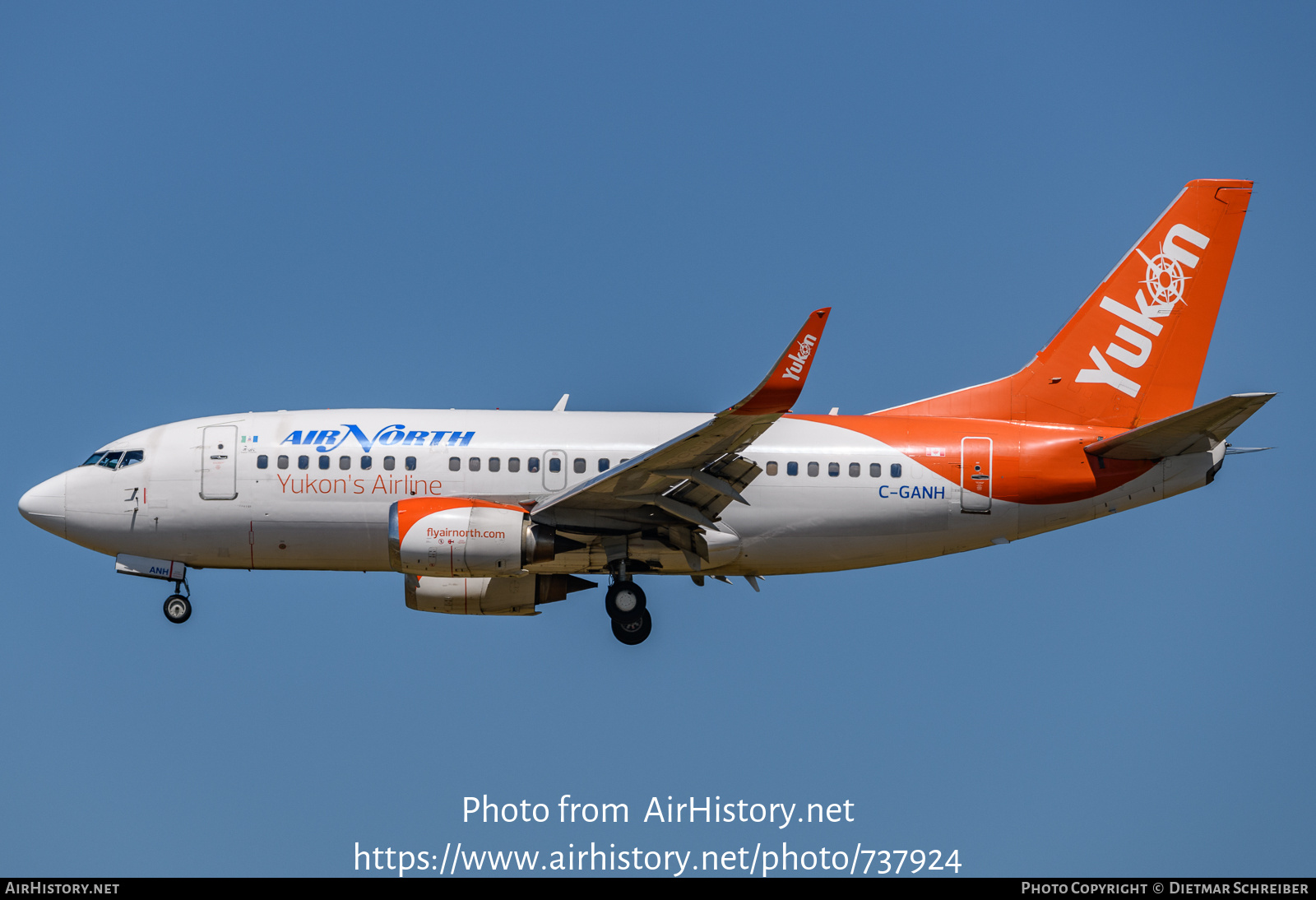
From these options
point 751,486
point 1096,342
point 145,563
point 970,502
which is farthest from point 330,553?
point 1096,342

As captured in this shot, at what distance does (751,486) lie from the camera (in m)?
29.6

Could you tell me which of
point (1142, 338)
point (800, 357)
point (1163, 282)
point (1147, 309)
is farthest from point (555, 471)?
point (1163, 282)

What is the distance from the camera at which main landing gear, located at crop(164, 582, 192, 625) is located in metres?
30.7

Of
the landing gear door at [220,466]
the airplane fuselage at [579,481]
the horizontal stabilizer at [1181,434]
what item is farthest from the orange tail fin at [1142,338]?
the landing gear door at [220,466]

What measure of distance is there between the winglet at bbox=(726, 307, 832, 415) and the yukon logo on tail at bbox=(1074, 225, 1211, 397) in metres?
9.70

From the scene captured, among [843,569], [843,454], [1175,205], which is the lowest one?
[843,569]

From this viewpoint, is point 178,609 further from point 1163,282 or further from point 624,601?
point 1163,282

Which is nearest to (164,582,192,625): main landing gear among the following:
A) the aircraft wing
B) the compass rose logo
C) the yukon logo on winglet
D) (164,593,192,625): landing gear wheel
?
(164,593,192,625): landing gear wheel

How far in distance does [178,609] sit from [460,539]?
23.1 feet

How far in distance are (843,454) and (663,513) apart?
388 cm

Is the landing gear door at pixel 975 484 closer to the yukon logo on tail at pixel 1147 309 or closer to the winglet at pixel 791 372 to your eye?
the yukon logo on tail at pixel 1147 309

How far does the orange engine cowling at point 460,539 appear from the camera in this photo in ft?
91.0

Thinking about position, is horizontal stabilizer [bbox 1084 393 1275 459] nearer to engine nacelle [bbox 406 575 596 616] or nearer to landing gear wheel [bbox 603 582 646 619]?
landing gear wheel [bbox 603 582 646 619]

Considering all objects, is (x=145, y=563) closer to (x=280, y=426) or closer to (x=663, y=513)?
(x=280, y=426)
